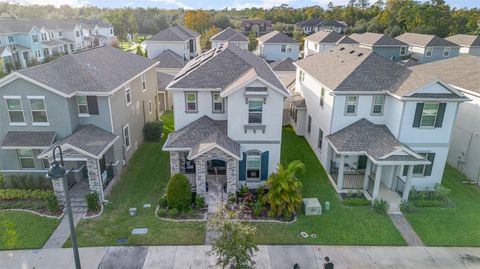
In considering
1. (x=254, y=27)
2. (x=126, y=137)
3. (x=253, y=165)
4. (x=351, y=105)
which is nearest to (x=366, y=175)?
(x=351, y=105)

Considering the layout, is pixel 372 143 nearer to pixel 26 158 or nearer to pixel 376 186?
pixel 376 186

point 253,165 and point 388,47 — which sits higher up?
point 388,47

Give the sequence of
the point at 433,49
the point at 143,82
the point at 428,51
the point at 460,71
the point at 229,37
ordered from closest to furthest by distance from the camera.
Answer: the point at 460,71
the point at 143,82
the point at 433,49
the point at 428,51
the point at 229,37

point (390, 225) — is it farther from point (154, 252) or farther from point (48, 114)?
point (48, 114)

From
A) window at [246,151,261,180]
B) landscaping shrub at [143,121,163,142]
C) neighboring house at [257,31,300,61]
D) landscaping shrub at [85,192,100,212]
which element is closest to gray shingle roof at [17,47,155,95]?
landscaping shrub at [143,121,163,142]

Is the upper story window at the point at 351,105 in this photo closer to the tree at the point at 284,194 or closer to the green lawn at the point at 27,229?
the tree at the point at 284,194

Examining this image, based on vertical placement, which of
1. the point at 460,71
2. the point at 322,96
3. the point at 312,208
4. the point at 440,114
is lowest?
the point at 312,208

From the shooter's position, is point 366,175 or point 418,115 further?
point 366,175

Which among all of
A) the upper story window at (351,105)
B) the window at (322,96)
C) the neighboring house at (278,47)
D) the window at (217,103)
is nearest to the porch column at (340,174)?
the upper story window at (351,105)
